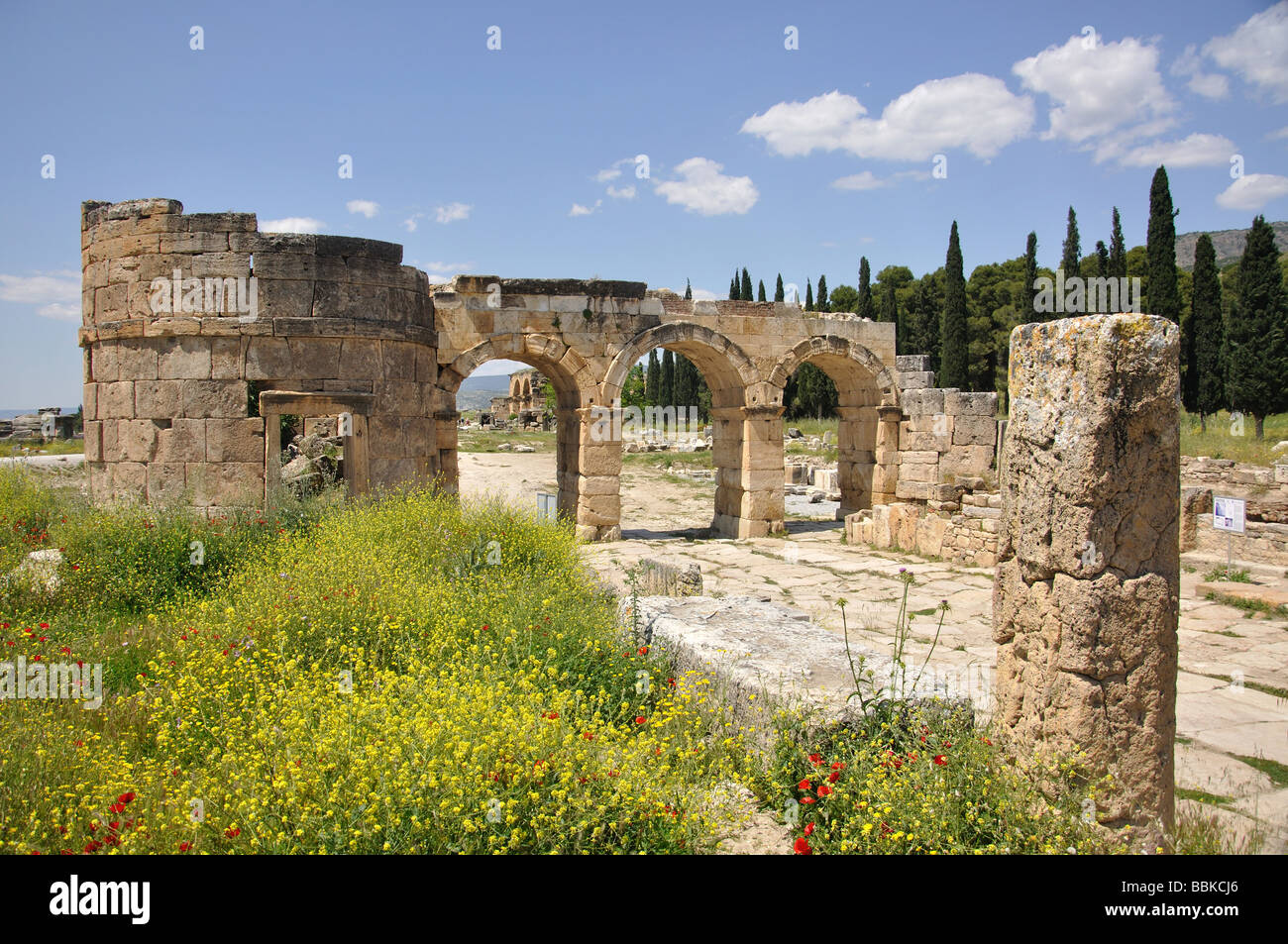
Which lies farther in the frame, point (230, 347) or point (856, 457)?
point (856, 457)

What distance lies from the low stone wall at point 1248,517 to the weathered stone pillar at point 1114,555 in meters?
7.36

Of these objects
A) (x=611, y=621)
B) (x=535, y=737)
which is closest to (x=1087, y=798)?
(x=535, y=737)

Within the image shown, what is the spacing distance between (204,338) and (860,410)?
35.1 feet

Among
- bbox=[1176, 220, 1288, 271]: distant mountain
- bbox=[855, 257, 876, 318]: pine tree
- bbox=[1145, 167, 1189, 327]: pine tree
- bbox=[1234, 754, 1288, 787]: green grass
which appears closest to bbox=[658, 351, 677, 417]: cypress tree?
bbox=[855, 257, 876, 318]: pine tree

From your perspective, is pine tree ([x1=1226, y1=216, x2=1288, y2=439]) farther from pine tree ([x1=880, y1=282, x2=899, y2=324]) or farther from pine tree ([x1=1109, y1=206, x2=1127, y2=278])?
pine tree ([x1=880, y1=282, x2=899, y2=324])

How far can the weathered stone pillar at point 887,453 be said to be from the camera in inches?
563

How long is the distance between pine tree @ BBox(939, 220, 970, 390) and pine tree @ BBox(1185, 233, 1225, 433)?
765cm

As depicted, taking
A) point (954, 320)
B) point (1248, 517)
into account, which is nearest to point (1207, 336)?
point (954, 320)

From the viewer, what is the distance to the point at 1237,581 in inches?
350

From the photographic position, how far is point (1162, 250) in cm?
2458

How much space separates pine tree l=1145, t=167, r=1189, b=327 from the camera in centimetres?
2442

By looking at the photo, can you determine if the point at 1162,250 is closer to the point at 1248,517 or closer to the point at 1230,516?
the point at 1248,517
